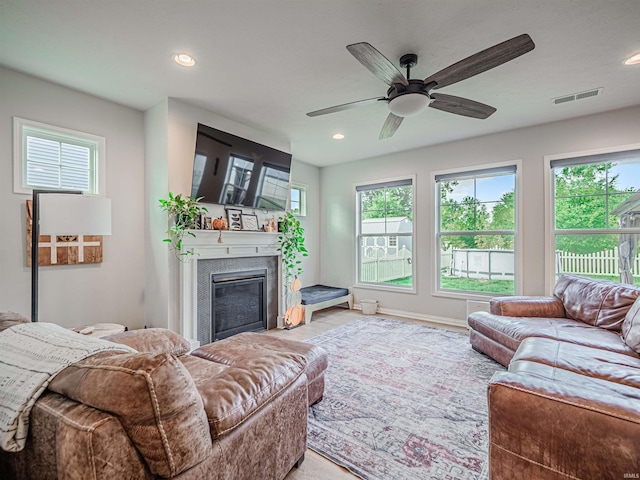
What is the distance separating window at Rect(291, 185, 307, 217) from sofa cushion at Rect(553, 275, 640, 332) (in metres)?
3.96

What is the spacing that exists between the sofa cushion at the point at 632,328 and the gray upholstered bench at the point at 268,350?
2144 mm

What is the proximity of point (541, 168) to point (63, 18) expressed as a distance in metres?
4.92

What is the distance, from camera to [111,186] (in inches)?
127

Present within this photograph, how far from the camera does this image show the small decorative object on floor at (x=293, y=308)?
4230 mm

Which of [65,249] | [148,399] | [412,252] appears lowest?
[148,399]

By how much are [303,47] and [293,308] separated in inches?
125

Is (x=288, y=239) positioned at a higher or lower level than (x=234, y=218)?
lower

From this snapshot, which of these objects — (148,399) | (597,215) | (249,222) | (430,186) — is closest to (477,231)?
(430,186)

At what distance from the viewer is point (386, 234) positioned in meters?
5.25

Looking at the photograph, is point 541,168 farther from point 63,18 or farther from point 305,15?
point 63,18

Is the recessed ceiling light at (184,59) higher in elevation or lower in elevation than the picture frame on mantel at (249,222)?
higher

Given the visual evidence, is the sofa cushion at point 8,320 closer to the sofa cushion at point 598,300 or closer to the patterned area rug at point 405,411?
the patterned area rug at point 405,411

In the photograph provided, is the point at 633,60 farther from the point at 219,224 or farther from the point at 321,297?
the point at 321,297

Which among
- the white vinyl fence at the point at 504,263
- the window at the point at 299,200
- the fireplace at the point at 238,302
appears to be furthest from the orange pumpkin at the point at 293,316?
the white vinyl fence at the point at 504,263
